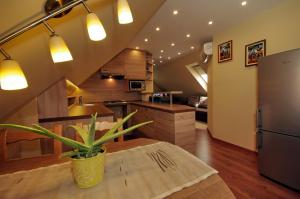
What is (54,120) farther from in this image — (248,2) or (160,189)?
(248,2)

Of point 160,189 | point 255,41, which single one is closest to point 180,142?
point 160,189

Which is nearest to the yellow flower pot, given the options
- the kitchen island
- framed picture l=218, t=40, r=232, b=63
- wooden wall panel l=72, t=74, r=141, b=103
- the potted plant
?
the potted plant

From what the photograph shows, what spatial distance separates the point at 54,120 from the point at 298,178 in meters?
3.13

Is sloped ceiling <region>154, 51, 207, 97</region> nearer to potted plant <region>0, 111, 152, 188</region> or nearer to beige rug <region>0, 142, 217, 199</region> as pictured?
beige rug <region>0, 142, 217, 199</region>

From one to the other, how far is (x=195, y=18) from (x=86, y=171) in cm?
331

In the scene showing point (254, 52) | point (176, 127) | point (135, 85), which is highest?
point (254, 52)

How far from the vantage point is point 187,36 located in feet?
13.4

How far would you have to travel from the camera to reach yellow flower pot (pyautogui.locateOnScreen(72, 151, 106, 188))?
26.5 inches

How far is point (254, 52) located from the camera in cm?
296

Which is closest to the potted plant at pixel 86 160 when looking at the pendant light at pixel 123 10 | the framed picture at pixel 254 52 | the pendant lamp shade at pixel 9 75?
the pendant lamp shade at pixel 9 75

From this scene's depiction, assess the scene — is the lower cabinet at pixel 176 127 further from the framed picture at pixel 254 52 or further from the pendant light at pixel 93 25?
the pendant light at pixel 93 25

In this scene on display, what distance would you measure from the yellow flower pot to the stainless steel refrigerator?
2.25 metres

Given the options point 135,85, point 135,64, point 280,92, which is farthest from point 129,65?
point 280,92

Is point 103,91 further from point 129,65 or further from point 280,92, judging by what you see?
point 280,92
